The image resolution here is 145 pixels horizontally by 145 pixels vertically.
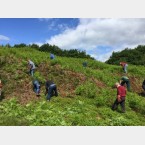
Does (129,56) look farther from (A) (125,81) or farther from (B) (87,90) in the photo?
(B) (87,90)

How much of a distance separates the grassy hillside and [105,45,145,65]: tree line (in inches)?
1757

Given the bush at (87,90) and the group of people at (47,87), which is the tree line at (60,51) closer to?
the group of people at (47,87)

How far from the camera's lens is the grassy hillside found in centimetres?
2184

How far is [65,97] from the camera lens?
27.7 meters

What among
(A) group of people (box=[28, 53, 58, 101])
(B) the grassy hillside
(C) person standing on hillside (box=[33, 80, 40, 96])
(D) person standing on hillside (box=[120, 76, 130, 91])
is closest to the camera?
(B) the grassy hillside

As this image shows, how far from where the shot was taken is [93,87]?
2991cm

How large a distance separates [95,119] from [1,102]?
8749mm

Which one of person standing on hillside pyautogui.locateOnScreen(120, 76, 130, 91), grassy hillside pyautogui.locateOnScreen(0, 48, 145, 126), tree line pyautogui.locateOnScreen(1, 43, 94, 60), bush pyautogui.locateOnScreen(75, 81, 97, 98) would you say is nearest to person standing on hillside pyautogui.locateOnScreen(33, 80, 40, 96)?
grassy hillside pyautogui.locateOnScreen(0, 48, 145, 126)

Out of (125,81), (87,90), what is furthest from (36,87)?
(125,81)

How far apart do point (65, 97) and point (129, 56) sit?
61.1 meters

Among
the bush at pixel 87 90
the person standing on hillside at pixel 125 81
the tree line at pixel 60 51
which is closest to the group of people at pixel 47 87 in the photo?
the bush at pixel 87 90

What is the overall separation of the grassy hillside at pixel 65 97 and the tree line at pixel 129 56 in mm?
44615

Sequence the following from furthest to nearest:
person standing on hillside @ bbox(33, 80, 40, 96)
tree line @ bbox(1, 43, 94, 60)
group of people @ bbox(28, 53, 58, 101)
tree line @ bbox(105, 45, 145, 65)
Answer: tree line @ bbox(105, 45, 145, 65), tree line @ bbox(1, 43, 94, 60), person standing on hillside @ bbox(33, 80, 40, 96), group of people @ bbox(28, 53, 58, 101)

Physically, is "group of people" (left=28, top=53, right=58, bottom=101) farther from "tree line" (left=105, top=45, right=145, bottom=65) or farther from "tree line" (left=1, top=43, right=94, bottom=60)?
"tree line" (left=105, top=45, right=145, bottom=65)
